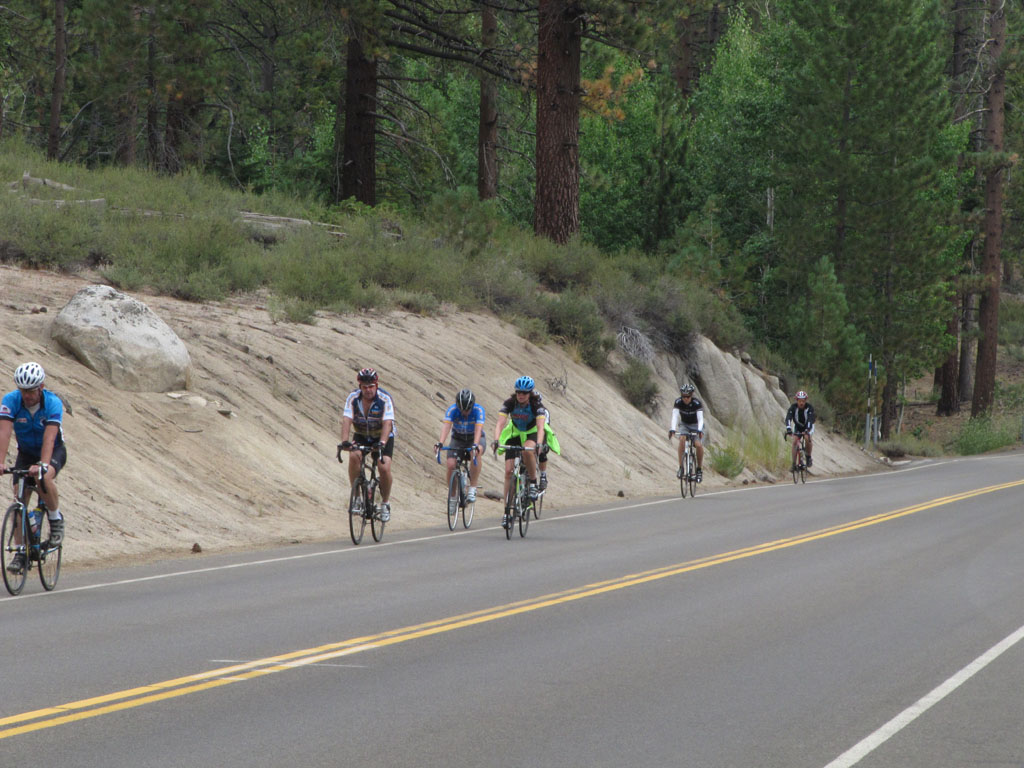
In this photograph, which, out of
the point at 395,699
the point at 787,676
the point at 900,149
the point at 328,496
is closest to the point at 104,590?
the point at 395,699

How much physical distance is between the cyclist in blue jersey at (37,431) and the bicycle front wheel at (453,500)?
627cm

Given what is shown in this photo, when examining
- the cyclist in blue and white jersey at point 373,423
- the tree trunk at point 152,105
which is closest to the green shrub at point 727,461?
the tree trunk at point 152,105

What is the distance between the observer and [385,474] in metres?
16.0

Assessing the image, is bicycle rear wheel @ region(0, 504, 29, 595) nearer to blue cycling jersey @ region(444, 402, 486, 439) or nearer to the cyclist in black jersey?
blue cycling jersey @ region(444, 402, 486, 439)

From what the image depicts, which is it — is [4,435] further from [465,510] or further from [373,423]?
[465,510]

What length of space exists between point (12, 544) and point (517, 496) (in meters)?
7.06

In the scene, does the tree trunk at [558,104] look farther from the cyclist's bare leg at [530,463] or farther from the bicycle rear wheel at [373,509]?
the bicycle rear wheel at [373,509]

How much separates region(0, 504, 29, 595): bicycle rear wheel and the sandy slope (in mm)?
3186

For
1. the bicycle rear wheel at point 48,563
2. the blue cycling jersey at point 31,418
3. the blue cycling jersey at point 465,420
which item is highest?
the blue cycling jersey at point 31,418

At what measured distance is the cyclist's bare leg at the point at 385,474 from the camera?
15883 millimetres

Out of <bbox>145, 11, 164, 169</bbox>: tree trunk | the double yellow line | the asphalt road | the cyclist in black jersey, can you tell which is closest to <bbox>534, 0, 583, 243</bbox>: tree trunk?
the cyclist in black jersey

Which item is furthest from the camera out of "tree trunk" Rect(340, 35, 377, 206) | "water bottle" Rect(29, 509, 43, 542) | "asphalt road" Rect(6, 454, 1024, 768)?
"tree trunk" Rect(340, 35, 377, 206)

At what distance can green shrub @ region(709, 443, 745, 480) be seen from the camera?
101 feet

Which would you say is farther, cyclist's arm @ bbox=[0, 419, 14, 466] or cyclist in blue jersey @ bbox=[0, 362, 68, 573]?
cyclist in blue jersey @ bbox=[0, 362, 68, 573]
